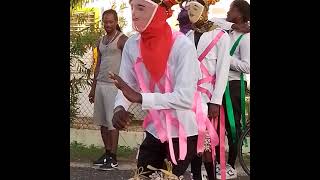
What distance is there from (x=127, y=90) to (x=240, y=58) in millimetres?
650

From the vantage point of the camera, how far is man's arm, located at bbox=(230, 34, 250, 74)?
11.3 feet

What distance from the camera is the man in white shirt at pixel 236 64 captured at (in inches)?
135

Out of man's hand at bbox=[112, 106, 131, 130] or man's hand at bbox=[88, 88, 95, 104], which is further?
man's hand at bbox=[88, 88, 95, 104]

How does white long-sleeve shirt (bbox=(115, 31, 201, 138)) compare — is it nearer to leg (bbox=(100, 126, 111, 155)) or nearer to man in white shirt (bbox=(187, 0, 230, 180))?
man in white shirt (bbox=(187, 0, 230, 180))

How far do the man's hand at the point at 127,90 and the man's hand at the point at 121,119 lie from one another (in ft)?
0.29

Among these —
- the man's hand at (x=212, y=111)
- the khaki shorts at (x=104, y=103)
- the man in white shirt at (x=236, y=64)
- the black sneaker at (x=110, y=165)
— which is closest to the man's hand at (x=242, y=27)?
the man in white shirt at (x=236, y=64)

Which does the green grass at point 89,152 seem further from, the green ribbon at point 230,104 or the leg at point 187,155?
the green ribbon at point 230,104

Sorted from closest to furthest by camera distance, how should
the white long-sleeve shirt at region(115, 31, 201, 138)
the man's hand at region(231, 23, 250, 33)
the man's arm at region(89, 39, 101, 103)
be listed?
the white long-sleeve shirt at region(115, 31, 201, 138), the man's hand at region(231, 23, 250, 33), the man's arm at region(89, 39, 101, 103)

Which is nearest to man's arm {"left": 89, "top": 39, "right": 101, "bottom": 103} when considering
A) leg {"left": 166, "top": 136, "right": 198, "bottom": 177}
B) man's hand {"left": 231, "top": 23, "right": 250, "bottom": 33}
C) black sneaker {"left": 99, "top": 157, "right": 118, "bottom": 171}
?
black sneaker {"left": 99, "top": 157, "right": 118, "bottom": 171}

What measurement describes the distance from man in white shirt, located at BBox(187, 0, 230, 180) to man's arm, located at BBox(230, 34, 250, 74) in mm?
38

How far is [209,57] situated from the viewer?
11.6ft

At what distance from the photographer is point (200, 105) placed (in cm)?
348
